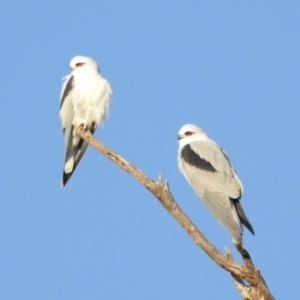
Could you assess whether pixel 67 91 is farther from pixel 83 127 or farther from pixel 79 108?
pixel 83 127

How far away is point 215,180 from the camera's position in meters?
8.20

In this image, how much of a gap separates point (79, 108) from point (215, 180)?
88.4 inches

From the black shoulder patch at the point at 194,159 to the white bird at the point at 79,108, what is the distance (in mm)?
1323

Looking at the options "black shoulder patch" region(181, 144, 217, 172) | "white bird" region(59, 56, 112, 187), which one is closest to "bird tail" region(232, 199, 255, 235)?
"black shoulder patch" region(181, 144, 217, 172)

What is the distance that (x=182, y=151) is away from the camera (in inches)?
354

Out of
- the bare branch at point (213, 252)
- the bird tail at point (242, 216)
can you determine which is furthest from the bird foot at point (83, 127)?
the bare branch at point (213, 252)

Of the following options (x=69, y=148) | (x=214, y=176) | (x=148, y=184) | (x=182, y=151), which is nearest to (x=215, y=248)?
(x=148, y=184)

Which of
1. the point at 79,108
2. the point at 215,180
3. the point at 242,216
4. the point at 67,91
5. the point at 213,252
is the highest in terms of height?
the point at 67,91

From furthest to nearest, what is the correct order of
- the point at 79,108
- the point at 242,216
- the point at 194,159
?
the point at 79,108 → the point at 194,159 → the point at 242,216

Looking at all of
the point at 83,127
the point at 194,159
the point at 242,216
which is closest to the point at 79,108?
the point at 83,127

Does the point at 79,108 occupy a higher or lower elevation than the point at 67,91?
lower

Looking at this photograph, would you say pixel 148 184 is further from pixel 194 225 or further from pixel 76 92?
pixel 76 92

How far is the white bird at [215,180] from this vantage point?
7.71 meters

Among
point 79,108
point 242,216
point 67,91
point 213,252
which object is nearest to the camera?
point 213,252
